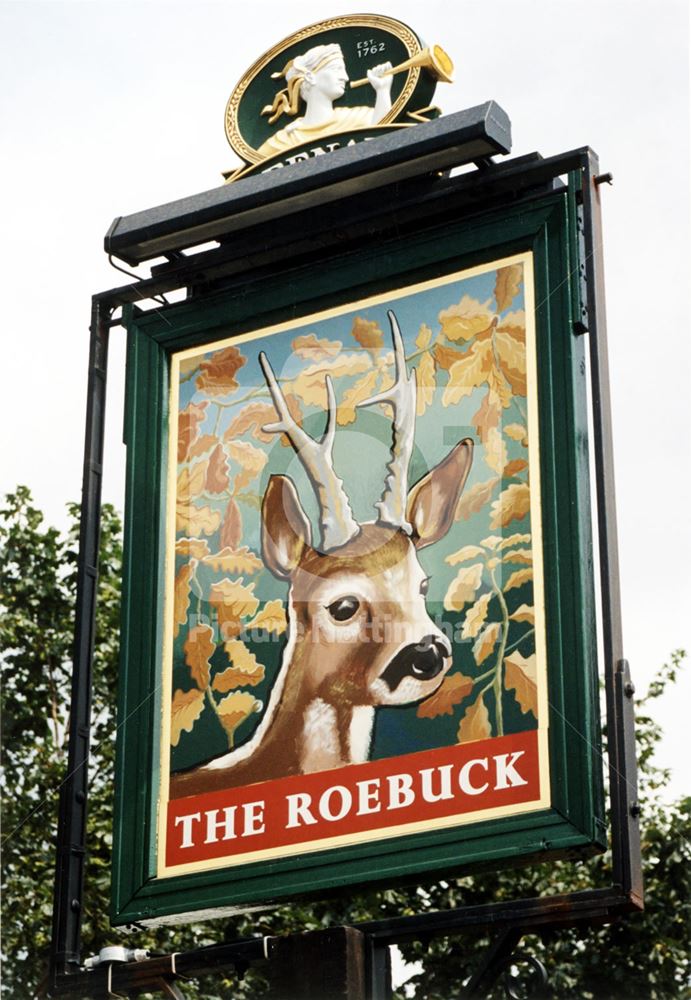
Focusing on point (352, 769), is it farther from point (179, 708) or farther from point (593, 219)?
point (593, 219)

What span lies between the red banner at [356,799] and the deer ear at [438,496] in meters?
1.25

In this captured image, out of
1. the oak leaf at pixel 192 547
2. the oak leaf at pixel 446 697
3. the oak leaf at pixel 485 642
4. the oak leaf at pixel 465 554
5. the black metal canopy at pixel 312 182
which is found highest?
the black metal canopy at pixel 312 182

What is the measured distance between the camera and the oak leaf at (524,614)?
979 cm

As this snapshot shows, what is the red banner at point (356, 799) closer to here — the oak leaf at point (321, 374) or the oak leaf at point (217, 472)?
the oak leaf at point (217, 472)

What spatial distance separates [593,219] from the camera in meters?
10.6

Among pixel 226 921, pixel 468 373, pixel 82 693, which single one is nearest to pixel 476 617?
pixel 468 373

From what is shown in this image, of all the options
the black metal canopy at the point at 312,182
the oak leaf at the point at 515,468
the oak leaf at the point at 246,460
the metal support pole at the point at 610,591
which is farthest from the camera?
the oak leaf at the point at 246,460

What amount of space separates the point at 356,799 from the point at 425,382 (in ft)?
7.90

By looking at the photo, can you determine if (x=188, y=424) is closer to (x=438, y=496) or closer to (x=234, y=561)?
(x=234, y=561)

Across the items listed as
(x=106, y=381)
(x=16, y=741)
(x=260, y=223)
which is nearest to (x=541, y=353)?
(x=260, y=223)

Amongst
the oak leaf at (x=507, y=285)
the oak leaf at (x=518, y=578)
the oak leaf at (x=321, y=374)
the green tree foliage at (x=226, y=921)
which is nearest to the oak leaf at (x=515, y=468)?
the oak leaf at (x=518, y=578)

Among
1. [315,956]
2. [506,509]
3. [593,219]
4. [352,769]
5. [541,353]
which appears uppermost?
[593,219]

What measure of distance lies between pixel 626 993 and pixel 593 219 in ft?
30.5

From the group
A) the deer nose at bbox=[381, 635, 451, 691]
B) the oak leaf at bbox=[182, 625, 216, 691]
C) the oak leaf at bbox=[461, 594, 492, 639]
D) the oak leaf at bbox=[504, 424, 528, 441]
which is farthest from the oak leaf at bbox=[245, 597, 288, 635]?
the oak leaf at bbox=[504, 424, 528, 441]
